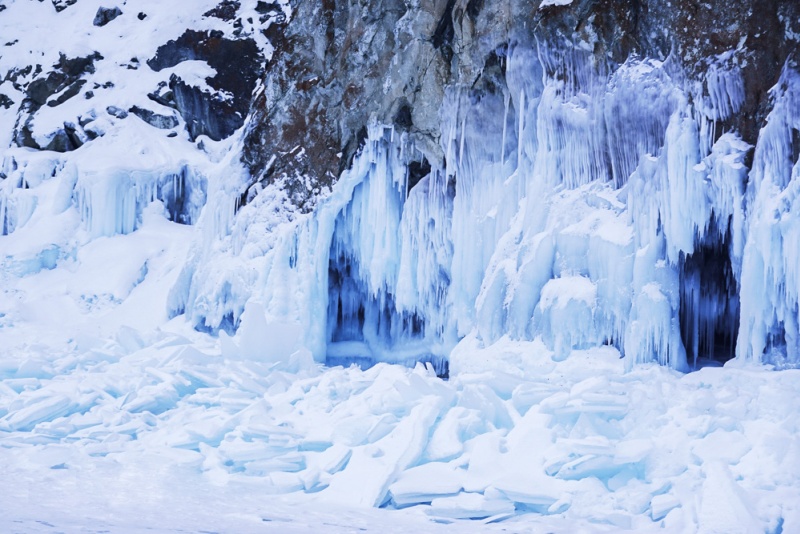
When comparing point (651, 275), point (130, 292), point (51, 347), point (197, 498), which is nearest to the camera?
point (197, 498)

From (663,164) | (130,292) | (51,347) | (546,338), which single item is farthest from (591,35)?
(130,292)

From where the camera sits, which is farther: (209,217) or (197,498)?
(209,217)

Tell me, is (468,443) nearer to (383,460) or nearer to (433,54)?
(383,460)

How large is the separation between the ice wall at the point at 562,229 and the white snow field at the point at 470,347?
3cm

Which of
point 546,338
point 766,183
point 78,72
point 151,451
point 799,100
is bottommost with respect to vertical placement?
point 151,451

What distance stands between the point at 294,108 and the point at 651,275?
8247 millimetres

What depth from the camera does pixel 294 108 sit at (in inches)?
583

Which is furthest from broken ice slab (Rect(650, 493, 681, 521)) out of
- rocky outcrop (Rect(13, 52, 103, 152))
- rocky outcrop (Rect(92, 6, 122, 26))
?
rocky outcrop (Rect(92, 6, 122, 26))

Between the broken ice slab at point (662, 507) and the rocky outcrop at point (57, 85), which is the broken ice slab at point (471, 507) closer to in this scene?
the broken ice slab at point (662, 507)

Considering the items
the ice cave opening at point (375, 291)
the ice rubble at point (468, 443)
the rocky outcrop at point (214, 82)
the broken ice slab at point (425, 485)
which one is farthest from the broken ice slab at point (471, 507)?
the rocky outcrop at point (214, 82)

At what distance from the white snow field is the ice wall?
33 millimetres

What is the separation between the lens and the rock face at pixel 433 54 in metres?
8.70

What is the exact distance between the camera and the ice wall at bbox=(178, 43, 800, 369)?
828 centimetres

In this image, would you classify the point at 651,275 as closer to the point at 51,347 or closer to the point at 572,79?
the point at 572,79
